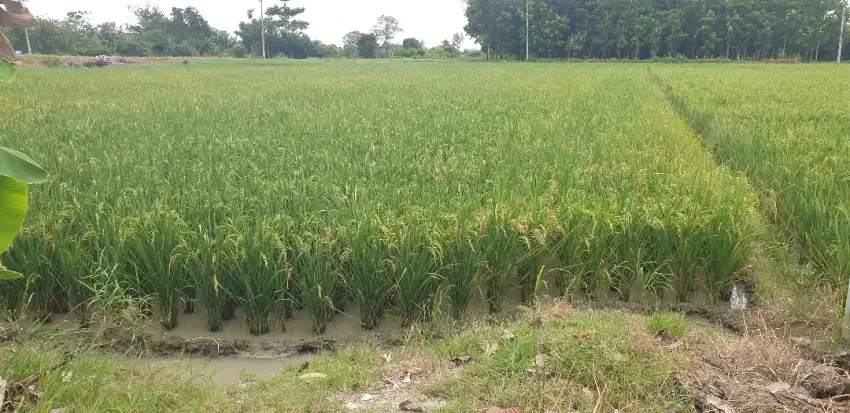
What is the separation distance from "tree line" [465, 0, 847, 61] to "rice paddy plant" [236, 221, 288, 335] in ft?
178

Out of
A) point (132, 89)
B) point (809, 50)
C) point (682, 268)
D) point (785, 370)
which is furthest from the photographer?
point (809, 50)

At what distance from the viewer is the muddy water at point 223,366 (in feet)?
9.50

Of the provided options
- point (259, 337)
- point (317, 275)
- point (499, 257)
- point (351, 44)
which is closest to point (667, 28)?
point (351, 44)

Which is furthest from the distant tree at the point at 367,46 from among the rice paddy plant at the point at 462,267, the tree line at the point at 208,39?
the rice paddy plant at the point at 462,267

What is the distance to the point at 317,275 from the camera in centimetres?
330

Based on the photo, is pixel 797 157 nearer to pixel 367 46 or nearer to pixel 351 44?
pixel 367 46

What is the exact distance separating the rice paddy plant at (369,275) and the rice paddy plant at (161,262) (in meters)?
1.00

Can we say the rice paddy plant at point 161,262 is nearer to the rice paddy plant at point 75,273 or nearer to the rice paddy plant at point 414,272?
the rice paddy plant at point 75,273

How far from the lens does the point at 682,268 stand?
376 cm

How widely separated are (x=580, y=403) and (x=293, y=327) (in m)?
1.81

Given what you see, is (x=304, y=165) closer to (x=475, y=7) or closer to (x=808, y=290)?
(x=808, y=290)

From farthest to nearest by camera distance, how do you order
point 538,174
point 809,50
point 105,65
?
point 809,50
point 105,65
point 538,174

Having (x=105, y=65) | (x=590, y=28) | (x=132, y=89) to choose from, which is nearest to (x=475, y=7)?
(x=590, y=28)

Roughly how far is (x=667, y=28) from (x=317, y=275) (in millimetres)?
57290
